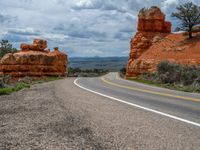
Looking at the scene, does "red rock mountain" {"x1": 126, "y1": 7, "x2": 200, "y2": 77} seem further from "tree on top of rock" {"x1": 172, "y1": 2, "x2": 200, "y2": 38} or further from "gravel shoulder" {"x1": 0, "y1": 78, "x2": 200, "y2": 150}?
"gravel shoulder" {"x1": 0, "y1": 78, "x2": 200, "y2": 150}

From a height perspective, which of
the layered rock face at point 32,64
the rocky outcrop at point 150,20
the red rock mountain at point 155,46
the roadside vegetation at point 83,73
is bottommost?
the roadside vegetation at point 83,73

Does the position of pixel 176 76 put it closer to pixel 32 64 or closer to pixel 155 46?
pixel 155 46

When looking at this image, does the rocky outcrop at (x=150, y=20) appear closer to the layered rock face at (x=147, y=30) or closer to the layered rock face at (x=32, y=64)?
the layered rock face at (x=147, y=30)

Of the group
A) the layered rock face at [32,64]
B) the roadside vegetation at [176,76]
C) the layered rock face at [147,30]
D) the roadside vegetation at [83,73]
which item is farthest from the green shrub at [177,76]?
the roadside vegetation at [83,73]

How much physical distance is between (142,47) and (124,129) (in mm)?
43015

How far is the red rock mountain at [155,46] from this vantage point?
123ft

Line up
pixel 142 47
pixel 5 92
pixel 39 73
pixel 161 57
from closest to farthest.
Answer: pixel 5 92 < pixel 161 57 < pixel 142 47 < pixel 39 73

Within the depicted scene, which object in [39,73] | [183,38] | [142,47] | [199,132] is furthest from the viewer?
[39,73]

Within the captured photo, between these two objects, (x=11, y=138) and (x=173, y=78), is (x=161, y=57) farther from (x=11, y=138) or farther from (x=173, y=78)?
(x=11, y=138)

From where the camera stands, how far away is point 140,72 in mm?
42000

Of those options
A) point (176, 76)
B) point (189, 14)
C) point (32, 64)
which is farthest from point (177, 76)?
point (32, 64)

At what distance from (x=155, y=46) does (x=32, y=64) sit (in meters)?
25.4

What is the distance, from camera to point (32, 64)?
61.0 m

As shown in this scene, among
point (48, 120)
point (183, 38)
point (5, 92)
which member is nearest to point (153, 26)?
point (183, 38)
